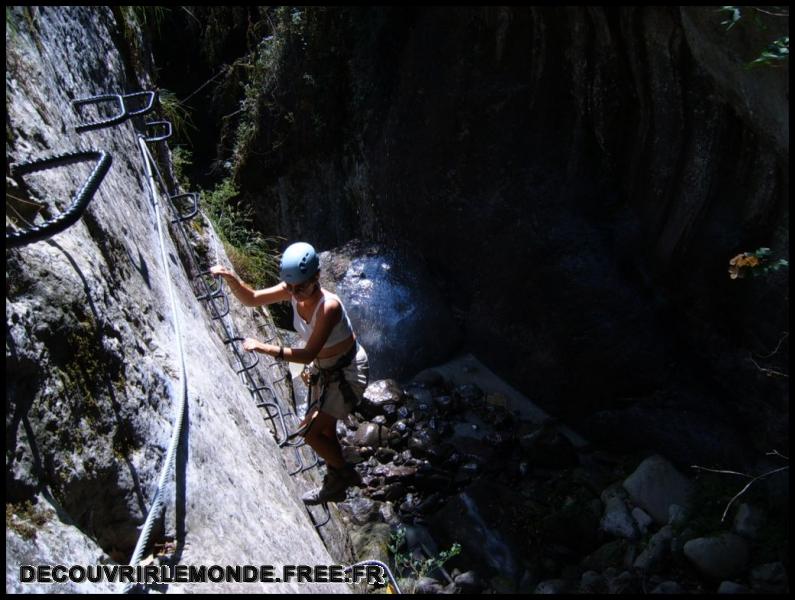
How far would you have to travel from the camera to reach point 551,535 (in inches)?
261

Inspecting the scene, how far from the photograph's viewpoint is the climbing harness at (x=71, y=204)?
1714mm

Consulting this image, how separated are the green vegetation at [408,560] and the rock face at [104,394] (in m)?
2.40

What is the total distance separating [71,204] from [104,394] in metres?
0.60

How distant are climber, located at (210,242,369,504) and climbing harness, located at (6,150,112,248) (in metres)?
1.16

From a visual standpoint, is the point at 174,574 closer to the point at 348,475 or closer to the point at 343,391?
the point at 343,391

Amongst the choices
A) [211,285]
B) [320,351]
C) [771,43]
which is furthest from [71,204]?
[771,43]

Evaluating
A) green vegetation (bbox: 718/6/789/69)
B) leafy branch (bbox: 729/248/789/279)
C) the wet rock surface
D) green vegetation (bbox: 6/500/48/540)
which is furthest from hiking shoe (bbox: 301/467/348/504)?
green vegetation (bbox: 718/6/789/69)

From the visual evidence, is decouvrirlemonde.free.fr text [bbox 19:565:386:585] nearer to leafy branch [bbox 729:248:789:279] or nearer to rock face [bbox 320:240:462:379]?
leafy branch [bbox 729:248:789:279]

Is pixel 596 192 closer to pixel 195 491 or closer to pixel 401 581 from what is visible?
A: pixel 401 581

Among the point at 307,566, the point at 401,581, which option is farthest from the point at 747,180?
the point at 307,566

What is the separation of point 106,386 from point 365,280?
675 centimetres

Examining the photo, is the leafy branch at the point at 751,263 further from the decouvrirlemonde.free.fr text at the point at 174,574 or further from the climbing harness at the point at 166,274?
the decouvrirlemonde.free.fr text at the point at 174,574

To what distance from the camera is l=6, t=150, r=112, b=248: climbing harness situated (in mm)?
1714

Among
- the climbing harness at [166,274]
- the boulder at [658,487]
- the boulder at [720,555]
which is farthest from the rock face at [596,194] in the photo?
the climbing harness at [166,274]
